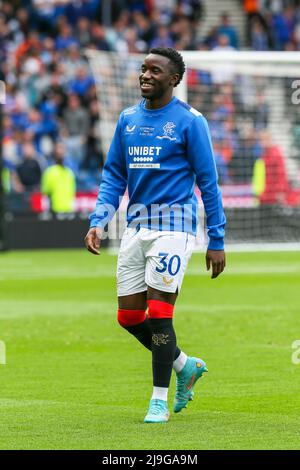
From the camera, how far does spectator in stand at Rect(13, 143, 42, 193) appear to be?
1093 inches

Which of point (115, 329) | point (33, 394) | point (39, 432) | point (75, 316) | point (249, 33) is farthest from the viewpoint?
point (249, 33)

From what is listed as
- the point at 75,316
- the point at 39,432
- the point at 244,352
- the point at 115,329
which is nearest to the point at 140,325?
the point at 39,432

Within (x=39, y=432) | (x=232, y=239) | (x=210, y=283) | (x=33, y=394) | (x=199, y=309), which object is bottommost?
(x=232, y=239)

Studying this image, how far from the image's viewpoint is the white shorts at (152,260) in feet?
27.6

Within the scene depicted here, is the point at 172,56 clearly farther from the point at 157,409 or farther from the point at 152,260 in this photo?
the point at 157,409

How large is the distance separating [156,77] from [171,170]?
2.04 ft

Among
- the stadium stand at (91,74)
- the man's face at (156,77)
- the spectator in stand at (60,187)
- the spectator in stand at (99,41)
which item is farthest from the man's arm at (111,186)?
the spectator in stand at (99,41)

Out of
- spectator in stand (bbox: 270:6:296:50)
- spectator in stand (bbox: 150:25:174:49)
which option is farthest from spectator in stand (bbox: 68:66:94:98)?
spectator in stand (bbox: 270:6:296:50)

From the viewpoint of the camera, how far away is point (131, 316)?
8.61 metres

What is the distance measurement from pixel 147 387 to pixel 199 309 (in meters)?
5.74

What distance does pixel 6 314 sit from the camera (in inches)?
595

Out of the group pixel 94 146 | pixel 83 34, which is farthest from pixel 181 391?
pixel 83 34
